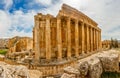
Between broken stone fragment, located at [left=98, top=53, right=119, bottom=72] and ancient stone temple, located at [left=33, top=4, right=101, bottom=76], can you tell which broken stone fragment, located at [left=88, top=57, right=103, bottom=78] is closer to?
broken stone fragment, located at [left=98, top=53, right=119, bottom=72]

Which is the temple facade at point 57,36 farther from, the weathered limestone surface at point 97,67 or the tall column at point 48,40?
the weathered limestone surface at point 97,67

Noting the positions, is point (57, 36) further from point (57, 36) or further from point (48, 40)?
point (48, 40)

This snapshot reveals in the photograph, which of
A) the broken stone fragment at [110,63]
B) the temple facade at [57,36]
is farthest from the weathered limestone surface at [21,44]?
the broken stone fragment at [110,63]

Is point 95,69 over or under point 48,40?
under

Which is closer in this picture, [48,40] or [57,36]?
[48,40]

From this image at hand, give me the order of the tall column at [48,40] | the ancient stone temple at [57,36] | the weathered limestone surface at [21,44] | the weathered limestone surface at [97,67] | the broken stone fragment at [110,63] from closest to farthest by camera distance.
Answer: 1. the weathered limestone surface at [97,67]
2. the broken stone fragment at [110,63]
3. the tall column at [48,40]
4. the ancient stone temple at [57,36]
5. the weathered limestone surface at [21,44]

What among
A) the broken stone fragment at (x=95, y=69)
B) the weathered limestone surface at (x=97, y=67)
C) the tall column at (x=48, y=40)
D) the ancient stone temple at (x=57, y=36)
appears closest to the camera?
the broken stone fragment at (x=95, y=69)

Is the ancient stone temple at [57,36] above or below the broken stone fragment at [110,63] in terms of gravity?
above

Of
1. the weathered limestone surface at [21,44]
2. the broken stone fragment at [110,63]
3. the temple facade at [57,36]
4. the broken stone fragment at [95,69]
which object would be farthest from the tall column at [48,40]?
the weathered limestone surface at [21,44]

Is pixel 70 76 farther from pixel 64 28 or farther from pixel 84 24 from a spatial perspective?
pixel 84 24

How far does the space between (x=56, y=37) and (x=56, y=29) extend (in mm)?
A: 1347

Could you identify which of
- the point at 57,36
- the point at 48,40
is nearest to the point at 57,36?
the point at 57,36

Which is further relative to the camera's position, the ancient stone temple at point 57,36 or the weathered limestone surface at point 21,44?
the weathered limestone surface at point 21,44

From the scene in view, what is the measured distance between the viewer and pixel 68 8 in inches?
1417
